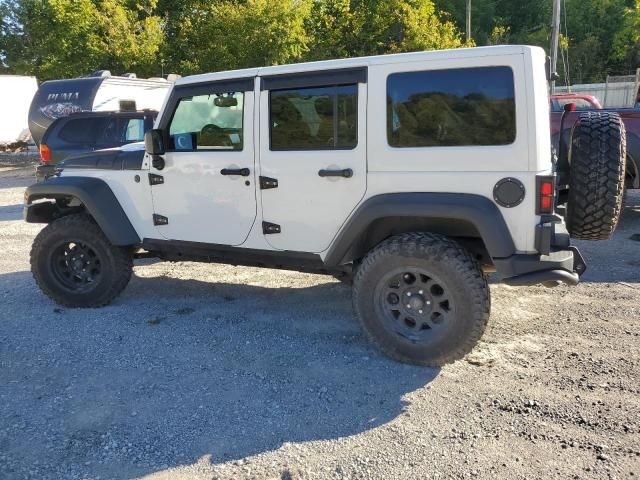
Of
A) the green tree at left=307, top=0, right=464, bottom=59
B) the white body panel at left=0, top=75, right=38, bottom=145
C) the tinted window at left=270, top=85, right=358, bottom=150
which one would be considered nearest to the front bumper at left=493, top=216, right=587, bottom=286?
the tinted window at left=270, top=85, right=358, bottom=150

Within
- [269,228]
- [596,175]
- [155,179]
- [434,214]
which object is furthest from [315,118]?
[596,175]

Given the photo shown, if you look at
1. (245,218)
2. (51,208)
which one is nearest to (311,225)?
(245,218)

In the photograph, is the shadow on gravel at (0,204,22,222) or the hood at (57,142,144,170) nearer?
the hood at (57,142,144,170)

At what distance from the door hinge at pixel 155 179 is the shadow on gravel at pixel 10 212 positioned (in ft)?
21.5

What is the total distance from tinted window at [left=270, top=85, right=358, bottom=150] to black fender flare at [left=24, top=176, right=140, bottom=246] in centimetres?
169

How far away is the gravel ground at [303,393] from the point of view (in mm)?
2955

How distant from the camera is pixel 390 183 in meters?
3.86

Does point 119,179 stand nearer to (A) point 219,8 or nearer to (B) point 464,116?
(B) point 464,116

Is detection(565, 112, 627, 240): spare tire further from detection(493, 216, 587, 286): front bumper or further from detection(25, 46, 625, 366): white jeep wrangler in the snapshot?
detection(493, 216, 587, 286): front bumper

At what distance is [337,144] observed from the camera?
4.03 meters

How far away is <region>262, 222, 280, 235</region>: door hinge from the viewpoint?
14.4ft

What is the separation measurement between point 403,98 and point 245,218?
1564mm

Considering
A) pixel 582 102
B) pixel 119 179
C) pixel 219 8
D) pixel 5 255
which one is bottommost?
pixel 5 255

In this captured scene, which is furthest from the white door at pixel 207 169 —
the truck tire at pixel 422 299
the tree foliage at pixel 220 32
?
the tree foliage at pixel 220 32
